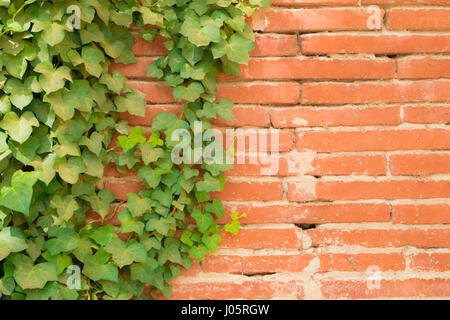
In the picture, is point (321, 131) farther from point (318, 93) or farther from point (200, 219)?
point (200, 219)

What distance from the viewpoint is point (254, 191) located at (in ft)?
4.78

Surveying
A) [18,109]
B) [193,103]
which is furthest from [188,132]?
[18,109]

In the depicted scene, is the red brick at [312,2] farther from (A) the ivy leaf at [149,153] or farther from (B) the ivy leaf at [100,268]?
(B) the ivy leaf at [100,268]

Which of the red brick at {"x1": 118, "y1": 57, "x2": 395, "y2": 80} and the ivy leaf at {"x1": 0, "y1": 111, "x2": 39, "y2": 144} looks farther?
the red brick at {"x1": 118, "y1": 57, "x2": 395, "y2": 80}

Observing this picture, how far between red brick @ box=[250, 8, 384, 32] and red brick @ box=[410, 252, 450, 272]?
76 cm

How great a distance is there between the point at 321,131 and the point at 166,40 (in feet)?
1.85

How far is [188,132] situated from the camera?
138 centimetres

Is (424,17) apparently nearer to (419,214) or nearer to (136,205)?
(419,214)

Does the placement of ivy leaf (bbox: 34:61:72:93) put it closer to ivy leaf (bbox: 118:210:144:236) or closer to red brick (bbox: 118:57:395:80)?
red brick (bbox: 118:57:395:80)

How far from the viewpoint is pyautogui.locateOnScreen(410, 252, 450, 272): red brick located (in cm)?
145

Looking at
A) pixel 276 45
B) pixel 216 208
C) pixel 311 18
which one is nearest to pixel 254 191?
pixel 216 208

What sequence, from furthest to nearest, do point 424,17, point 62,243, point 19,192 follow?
point 424,17 < point 62,243 < point 19,192

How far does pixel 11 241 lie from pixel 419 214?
1218 millimetres

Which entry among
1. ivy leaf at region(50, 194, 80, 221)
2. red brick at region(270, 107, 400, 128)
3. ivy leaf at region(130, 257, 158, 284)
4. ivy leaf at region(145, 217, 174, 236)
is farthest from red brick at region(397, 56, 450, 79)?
ivy leaf at region(50, 194, 80, 221)
